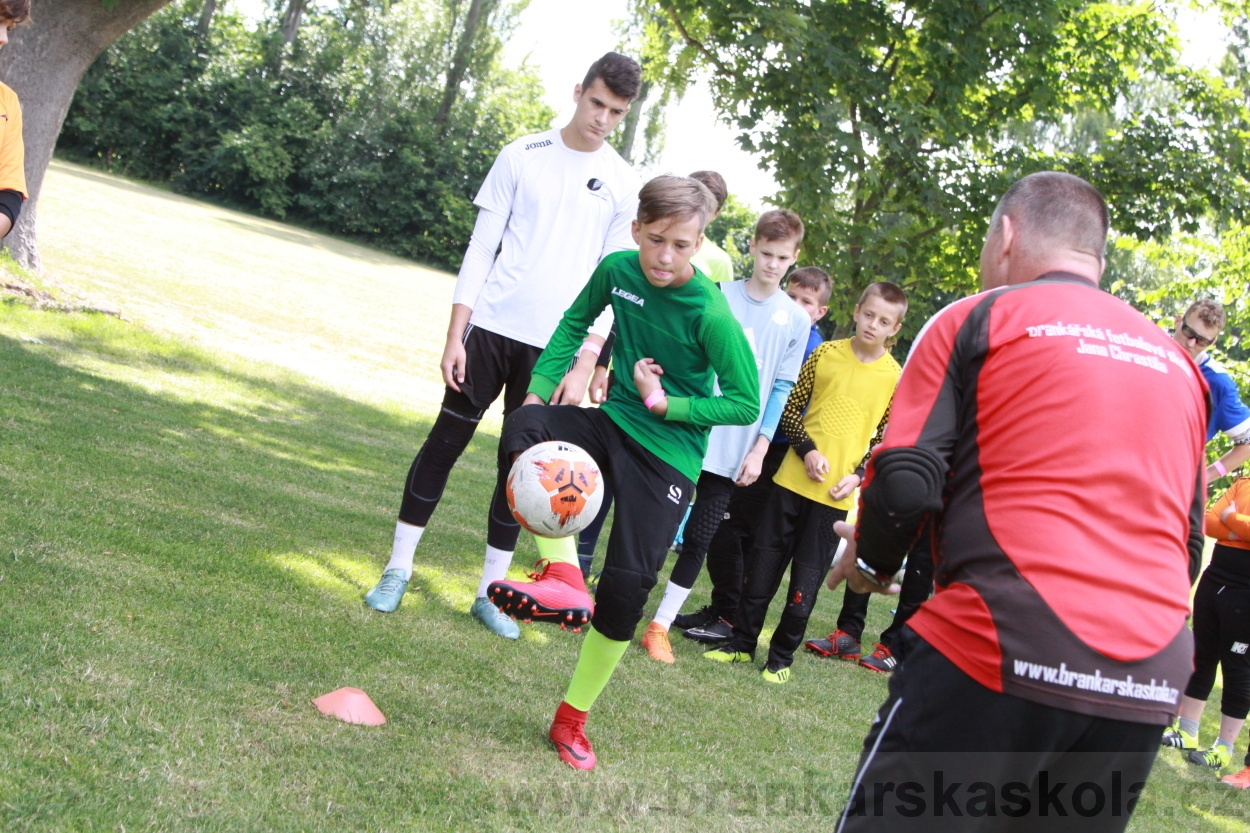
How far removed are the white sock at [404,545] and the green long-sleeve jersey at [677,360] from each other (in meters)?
1.32

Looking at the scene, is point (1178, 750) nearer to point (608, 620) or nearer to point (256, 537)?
point (608, 620)

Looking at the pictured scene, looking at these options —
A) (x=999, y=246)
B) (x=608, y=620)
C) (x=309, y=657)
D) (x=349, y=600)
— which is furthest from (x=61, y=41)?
(x=999, y=246)

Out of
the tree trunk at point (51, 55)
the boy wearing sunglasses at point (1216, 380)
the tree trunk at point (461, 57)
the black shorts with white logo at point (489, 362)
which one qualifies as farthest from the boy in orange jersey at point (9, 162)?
the tree trunk at point (461, 57)

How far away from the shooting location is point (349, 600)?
5094mm

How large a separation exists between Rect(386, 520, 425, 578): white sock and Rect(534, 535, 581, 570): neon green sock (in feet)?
4.58

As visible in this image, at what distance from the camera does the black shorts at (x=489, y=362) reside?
517 centimetres

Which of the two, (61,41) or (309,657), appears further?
(61,41)

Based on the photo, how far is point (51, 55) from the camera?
36.0ft

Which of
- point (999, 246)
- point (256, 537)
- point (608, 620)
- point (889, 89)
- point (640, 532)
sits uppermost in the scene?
point (889, 89)

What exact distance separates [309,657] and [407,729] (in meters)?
0.62

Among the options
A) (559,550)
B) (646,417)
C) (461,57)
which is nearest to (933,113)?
(646,417)

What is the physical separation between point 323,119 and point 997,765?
155ft

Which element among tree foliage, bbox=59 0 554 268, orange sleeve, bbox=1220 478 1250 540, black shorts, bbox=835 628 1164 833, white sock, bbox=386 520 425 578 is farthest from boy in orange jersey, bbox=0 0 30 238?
tree foliage, bbox=59 0 554 268

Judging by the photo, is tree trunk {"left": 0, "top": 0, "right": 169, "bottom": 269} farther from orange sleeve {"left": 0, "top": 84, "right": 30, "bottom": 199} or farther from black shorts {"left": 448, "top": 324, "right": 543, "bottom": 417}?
black shorts {"left": 448, "top": 324, "right": 543, "bottom": 417}
